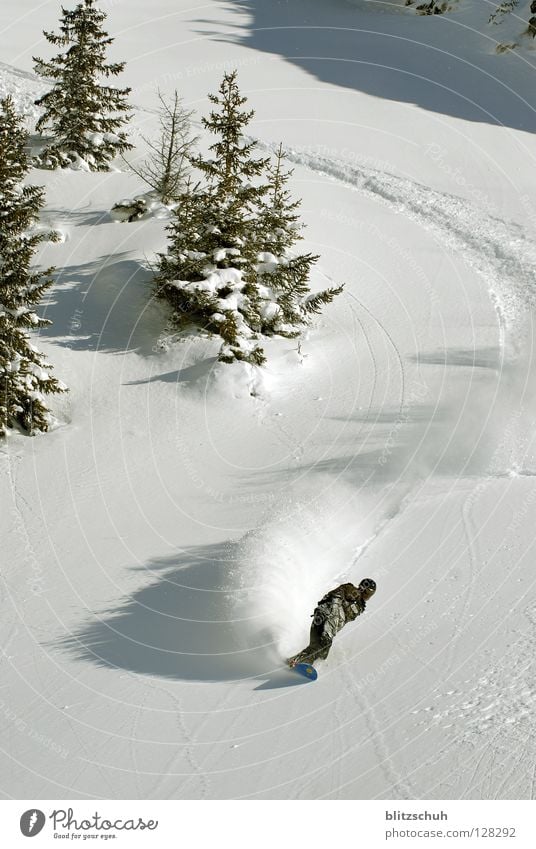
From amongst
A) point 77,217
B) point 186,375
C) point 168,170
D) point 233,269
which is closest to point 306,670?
point 186,375

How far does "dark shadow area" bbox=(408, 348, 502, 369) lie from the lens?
2414cm

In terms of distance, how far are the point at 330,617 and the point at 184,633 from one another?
9.20 ft

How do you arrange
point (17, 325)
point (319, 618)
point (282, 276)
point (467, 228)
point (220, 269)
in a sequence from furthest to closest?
point (467, 228), point (282, 276), point (220, 269), point (17, 325), point (319, 618)

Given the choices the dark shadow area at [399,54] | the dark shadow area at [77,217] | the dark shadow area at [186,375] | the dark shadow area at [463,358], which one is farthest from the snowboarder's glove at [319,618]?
the dark shadow area at [399,54]

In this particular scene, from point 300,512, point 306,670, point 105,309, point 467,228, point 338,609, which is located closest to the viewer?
point 306,670

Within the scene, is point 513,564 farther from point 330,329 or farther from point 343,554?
point 330,329

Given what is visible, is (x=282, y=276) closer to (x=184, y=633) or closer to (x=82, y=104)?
(x=82, y=104)

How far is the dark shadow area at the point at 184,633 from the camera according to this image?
13.8 meters

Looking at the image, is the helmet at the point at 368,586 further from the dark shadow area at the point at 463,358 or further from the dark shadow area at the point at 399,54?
the dark shadow area at the point at 399,54

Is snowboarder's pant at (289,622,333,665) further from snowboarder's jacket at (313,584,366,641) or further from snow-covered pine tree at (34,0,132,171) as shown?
snow-covered pine tree at (34,0,132,171)

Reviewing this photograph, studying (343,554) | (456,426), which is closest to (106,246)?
(456,426)

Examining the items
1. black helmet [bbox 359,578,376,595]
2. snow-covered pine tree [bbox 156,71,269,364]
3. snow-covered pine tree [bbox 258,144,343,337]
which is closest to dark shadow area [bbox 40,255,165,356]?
snow-covered pine tree [bbox 156,71,269,364]

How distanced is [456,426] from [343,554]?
5843 mm

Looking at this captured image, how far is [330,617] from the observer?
13.2 meters
